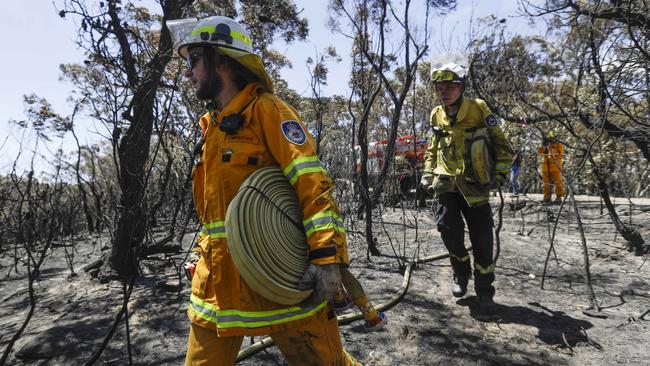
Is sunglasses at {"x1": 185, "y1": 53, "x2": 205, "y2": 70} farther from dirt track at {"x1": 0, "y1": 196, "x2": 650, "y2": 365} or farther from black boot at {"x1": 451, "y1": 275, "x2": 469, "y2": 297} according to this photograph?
black boot at {"x1": 451, "y1": 275, "x2": 469, "y2": 297}

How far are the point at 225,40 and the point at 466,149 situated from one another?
88.6 inches

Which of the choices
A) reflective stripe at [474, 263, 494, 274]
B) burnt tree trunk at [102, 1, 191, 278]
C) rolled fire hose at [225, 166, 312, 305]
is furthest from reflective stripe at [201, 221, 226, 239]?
burnt tree trunk at [102, 1, 191, 278]

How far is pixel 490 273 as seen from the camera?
319 centimetres

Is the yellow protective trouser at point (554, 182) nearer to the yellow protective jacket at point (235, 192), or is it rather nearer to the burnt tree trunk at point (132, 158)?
the burnt tree trunk at point (132, 158)

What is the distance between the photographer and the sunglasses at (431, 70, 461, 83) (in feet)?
10.2

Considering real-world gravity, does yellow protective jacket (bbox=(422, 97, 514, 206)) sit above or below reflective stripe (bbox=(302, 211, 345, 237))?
above

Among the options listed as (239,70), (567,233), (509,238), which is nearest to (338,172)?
(509,238)

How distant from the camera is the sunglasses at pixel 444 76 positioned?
123 inches

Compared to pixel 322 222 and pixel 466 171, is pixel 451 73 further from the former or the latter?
pixel 322 222

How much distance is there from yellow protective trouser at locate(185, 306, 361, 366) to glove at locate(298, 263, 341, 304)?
192mm

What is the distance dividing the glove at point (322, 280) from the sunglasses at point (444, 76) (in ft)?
7.51

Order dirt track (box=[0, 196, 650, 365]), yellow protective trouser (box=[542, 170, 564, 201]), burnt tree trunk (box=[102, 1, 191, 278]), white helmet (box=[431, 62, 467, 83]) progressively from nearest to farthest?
dirt track (box=[0, 196, 650, 365]) → white helmet (box=[431, 62, 467, 83]) → burnt tree trunk (box=[102, 1, 191, 278]) → yellow protective trouser (box=[542, 170, 564, 201])

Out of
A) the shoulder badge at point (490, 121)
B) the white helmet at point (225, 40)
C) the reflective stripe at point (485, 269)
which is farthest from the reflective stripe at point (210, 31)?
the reflective stripe at point (485, 269)

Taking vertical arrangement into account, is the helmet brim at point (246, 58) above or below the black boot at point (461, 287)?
above
